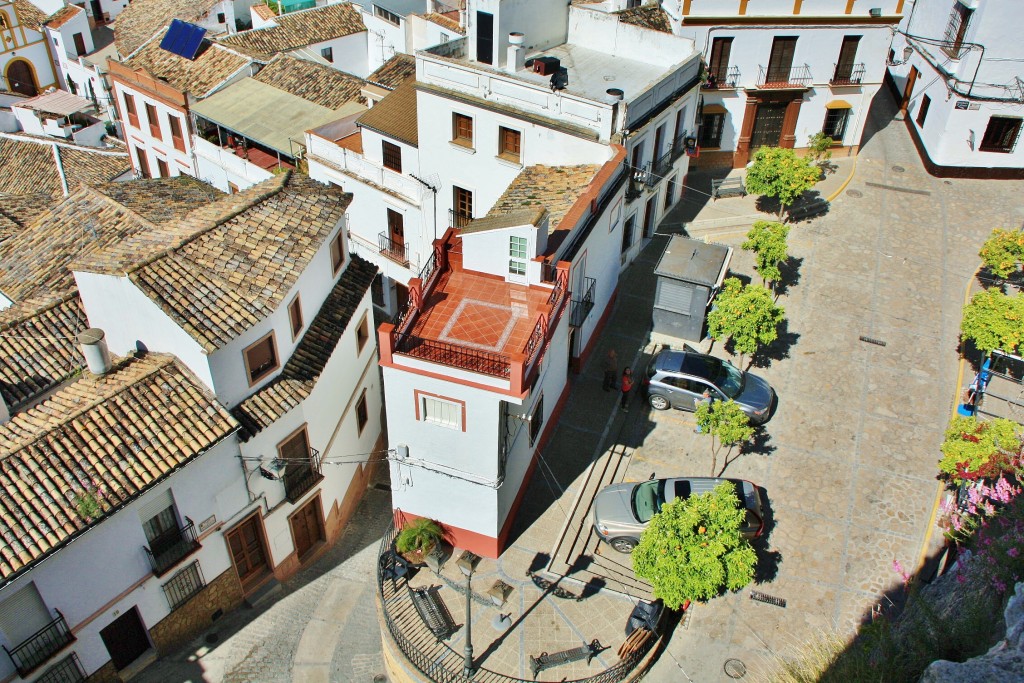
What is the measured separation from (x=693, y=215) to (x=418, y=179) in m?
13.4

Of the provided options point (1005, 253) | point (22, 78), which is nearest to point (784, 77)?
point (1005, 253)

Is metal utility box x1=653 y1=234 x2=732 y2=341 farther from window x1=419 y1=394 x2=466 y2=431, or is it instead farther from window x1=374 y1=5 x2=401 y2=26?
window x1=374 y1=5 x2=401 y2=26

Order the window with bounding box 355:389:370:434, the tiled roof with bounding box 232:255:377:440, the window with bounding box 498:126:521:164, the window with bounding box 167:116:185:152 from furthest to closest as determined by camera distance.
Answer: the window with bounding box 167:116:185:152 → the window with bounding box 498:126:521:164 → the window with bounding box 355:389:370:434 → the tiled roof with bounding box 232:255:377:440

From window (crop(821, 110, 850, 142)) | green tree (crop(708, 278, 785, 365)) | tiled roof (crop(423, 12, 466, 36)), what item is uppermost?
tiled roof (crop(423, 12, 466, 36))

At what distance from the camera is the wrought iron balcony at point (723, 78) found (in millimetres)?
41625

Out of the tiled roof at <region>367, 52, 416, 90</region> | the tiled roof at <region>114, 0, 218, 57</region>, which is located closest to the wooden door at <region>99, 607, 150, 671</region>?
the tiled roof at <region>367, 52, 416, 90</region>

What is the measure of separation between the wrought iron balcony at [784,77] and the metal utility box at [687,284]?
1332 cm

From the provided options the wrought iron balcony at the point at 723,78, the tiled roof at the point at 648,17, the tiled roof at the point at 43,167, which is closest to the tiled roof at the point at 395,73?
the tiled roof at the point at 648,17

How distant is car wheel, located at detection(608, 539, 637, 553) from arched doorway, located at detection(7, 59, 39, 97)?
6917 centimetres

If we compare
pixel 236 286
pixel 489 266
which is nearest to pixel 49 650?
pixel 236 286

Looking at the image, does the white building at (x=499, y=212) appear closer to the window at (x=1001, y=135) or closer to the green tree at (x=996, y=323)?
the green tree at (x=996, y=323)

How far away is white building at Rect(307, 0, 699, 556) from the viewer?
913 inches

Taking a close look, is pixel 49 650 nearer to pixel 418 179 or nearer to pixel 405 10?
pixel 418 179

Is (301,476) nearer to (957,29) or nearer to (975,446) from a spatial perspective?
(975,446)
